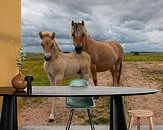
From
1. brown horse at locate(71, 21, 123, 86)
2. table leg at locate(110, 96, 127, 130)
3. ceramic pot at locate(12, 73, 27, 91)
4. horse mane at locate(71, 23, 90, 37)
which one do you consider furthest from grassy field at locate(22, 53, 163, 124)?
table leg at locate(110, 96, 127, 130)

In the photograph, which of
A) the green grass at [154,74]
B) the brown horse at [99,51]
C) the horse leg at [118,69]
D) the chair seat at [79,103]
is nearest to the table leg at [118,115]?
the chair seat at [79,103]

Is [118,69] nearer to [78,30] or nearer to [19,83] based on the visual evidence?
[78,30]

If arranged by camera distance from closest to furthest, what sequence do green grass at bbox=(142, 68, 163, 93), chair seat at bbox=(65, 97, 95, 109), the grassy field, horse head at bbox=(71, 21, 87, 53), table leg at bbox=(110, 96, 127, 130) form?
table leg at bbox=(110, 96, 127, 130) < chair seat at bbox=(65, 97, 95, 109) < horse head at bbox=(71, 21, 87, 53) < the grassy field < green grass at bbox=(142, 68, 163, 93)

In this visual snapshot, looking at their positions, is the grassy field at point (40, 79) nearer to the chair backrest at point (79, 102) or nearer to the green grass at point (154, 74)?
the green grass at point (154, 74)

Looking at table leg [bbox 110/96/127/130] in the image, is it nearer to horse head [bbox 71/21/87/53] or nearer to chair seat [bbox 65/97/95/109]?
chair seat [bbox 65/97/95/109]

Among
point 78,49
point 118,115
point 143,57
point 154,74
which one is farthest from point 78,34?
point 118,115

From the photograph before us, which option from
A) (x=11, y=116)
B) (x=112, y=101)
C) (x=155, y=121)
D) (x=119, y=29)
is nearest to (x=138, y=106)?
(x=155, y=121)

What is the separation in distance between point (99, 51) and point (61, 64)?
0.60m

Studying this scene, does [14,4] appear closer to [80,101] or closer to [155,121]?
[80,101]

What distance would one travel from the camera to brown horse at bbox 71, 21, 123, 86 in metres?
5.21

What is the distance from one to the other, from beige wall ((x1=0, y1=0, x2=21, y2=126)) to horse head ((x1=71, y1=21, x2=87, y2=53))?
0.83 meters

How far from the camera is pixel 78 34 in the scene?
5.16 metres

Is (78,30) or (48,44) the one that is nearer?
(48,44)

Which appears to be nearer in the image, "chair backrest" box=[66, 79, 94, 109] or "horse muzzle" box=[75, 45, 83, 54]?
"chair backrest" box=[66, 79, 94, 109]
